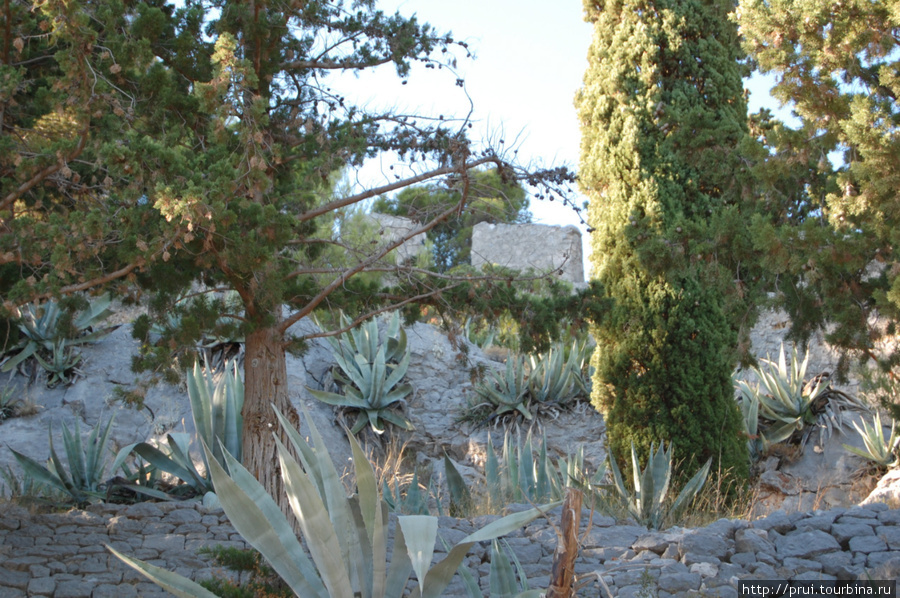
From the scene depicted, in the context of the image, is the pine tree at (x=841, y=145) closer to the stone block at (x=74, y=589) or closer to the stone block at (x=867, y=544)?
the stone block at (x=867, y=544)

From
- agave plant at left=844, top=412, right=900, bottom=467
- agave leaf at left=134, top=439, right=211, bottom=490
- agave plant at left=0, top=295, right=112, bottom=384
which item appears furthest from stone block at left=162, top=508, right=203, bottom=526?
agave plant at left=844, top=412, right=900, bottom=467

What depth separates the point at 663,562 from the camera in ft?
15.3

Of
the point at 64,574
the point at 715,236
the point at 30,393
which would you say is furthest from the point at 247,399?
the point at 30,393

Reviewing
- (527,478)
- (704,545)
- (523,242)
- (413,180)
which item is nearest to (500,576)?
(704,545)

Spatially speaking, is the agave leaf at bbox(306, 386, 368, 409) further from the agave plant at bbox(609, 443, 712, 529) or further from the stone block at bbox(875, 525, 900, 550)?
the stone block at bbox(875, 525, 900, 550)

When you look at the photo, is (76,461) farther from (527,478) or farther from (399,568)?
(399,568)

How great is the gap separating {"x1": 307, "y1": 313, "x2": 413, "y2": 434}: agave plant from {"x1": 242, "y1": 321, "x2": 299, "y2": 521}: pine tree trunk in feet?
12.4

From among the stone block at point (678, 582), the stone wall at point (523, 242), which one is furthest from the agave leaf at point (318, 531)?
the stone wall at point (523, 242)

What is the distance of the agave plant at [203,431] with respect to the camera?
662 centimetres

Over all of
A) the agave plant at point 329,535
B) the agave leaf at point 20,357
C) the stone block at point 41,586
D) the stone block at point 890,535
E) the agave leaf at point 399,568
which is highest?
the agave leaf at point 20,357

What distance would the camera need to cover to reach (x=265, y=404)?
19.9 ft

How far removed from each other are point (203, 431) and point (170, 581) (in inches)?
146

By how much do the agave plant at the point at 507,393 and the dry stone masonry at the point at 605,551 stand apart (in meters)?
4.82

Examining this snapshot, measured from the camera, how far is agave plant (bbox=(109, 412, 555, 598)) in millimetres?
3311
